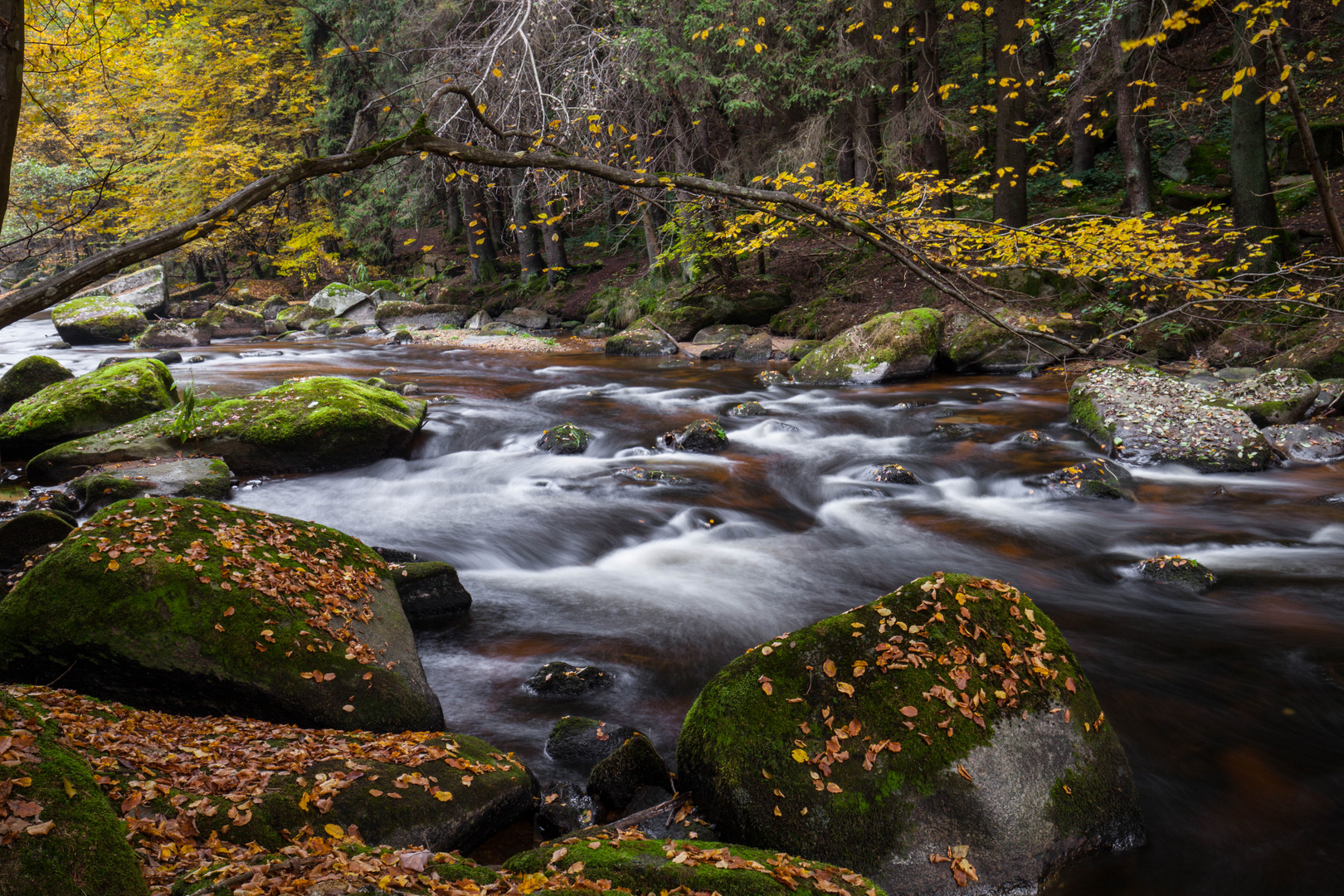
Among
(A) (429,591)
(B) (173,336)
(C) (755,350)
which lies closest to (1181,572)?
(A) (429,591)

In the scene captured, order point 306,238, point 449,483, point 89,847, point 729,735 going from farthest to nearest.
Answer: point 306,238 → point 449,483 → point 729,735 → point 89,847

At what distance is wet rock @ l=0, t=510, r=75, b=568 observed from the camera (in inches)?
221

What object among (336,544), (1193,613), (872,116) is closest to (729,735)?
(336,544)

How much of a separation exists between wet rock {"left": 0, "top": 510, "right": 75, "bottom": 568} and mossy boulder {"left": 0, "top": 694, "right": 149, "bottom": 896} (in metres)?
4.19

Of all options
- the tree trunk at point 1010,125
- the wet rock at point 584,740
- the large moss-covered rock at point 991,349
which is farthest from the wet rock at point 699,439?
the tree trunk at point 1010,125

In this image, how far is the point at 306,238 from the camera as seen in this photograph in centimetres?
2862

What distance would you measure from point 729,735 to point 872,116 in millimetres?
17260

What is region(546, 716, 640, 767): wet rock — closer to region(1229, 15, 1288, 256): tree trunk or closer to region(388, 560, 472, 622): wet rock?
region(388, 560, 472, 622): wet rock

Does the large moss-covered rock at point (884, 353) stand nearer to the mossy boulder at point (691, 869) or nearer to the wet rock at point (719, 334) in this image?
the wet rock at point (719, 334)

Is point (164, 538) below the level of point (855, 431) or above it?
above

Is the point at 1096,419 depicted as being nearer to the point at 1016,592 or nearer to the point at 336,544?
the point at 1016,592

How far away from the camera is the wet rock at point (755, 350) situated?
53.8 ft

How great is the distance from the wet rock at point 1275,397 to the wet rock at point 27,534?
11.9 m

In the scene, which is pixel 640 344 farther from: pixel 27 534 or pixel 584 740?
pixel 584 740
